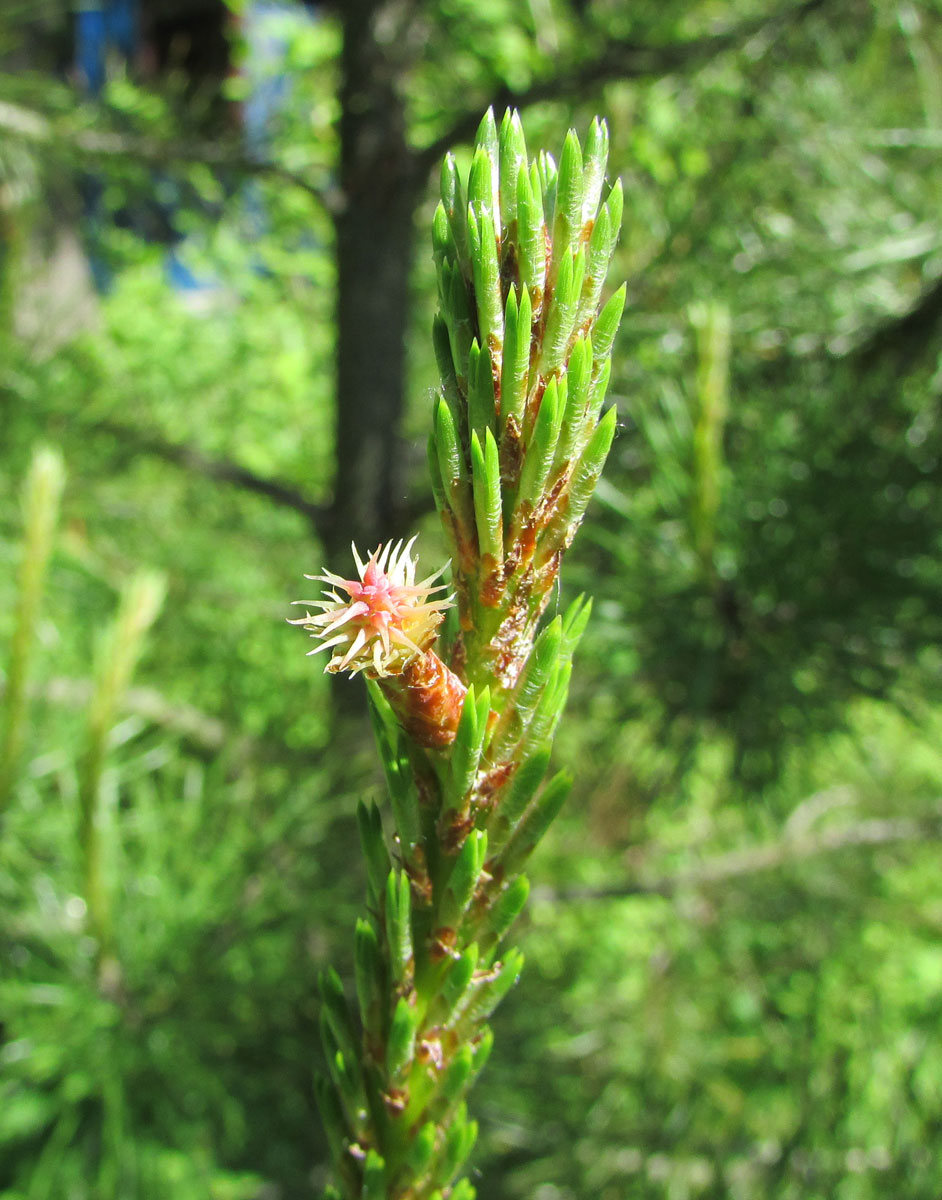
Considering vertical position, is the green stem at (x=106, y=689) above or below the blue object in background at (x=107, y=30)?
below

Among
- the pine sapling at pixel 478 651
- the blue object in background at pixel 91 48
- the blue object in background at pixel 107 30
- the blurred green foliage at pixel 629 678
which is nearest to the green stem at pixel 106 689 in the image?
the blurred green foliage at pixel 629 678

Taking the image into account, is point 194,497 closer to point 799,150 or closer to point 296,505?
point 296,505

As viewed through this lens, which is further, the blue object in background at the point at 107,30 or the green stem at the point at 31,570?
the blue object in background at the point at 107,30

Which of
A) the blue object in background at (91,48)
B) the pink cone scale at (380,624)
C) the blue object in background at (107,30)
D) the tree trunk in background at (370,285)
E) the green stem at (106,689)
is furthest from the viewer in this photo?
the blue object in background at (107,30)

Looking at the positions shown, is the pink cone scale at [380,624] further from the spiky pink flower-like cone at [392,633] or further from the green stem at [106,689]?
the green stem at [106,689]

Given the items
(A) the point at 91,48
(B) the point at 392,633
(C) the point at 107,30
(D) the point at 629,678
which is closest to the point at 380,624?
(B) the point at 392,633

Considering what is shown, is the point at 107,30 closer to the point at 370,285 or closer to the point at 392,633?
the point at 370,285
